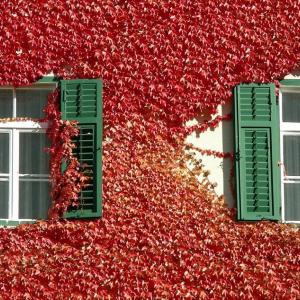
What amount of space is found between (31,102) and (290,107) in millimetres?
2492

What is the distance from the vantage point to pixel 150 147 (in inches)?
428

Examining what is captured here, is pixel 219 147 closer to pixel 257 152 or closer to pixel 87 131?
pixel 257 152

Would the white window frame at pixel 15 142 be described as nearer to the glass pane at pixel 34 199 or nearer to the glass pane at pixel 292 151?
the glass pane at pixel 34 199

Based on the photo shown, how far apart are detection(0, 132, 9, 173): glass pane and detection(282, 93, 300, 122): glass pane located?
2660 mm

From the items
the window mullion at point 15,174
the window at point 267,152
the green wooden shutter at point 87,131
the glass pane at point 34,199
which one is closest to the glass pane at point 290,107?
the window at point 267,152

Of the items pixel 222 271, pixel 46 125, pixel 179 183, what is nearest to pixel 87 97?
pixel 46 125

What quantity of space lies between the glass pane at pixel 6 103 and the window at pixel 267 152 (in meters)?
2.14

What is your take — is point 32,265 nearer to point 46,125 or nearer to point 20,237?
point 20,237

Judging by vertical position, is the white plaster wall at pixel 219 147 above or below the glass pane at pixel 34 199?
above

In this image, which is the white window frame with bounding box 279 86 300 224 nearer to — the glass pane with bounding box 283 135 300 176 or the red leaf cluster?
the glass pane with bounding box 283 135 300 176

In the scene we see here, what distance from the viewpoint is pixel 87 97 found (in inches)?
427

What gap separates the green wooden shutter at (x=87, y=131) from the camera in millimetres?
10586

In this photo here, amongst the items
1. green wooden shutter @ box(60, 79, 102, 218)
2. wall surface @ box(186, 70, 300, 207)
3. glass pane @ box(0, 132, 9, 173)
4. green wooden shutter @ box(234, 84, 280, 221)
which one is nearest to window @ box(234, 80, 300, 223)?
green wooden shutter @ box(234, 84, 280, 221)

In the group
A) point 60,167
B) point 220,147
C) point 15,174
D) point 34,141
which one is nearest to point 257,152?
point 220,147
